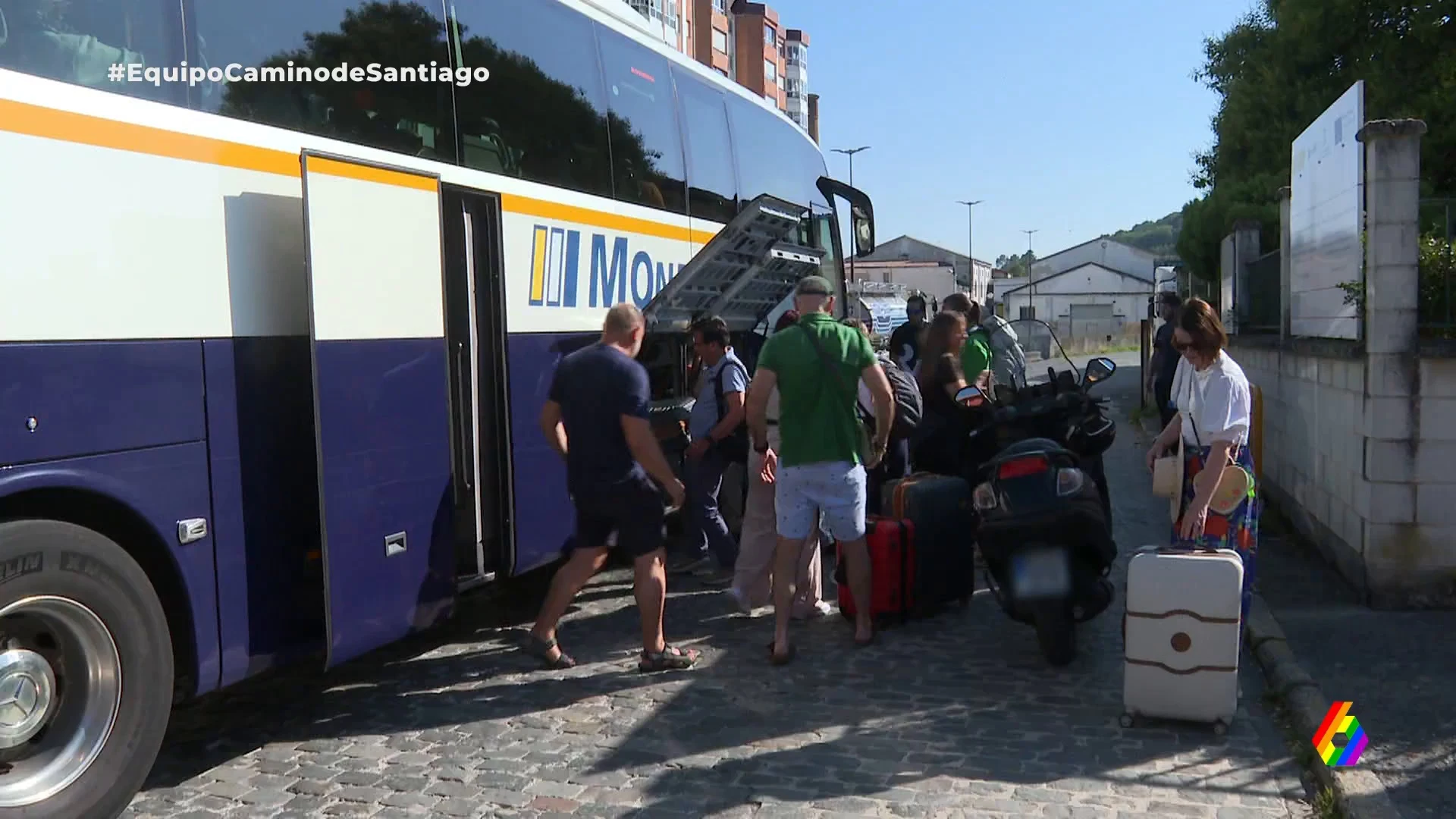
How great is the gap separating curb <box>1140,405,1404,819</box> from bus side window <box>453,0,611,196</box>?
15.2ft

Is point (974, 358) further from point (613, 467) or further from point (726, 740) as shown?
point (726, 740)

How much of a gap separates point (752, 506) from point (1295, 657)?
3.00 m

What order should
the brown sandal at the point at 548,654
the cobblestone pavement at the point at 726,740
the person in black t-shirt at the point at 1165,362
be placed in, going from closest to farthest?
1. the cobblestone pavement at the point at 726,740
2. the brown sandal at the point at 548,654
3. the person in black t-shirt at the point at 1165,362

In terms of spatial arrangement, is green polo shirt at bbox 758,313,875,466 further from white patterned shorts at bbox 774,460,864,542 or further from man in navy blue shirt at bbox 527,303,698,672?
man in navy blue shirt at bbox 527,303,698,672

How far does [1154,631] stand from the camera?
17.6 feet

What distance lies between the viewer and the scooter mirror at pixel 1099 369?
7.20 m

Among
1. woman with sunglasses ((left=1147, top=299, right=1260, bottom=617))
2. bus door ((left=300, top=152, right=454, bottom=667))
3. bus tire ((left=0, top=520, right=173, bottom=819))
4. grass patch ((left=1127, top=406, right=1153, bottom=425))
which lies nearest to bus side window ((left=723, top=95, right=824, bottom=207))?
bus door ((left=300, top=152, right=454, bottom=667))

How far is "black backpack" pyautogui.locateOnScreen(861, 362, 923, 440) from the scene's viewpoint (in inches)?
291

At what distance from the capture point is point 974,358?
29.5 ft

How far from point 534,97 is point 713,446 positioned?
2.47m

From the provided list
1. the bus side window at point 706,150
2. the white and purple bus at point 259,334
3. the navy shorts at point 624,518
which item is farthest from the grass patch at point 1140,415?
the navy shorts at point 624,518

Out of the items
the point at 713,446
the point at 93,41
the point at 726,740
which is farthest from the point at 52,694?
the point at 713,446

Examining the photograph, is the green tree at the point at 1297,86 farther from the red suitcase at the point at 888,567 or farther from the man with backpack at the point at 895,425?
the red suitcase at the point at 888,567
